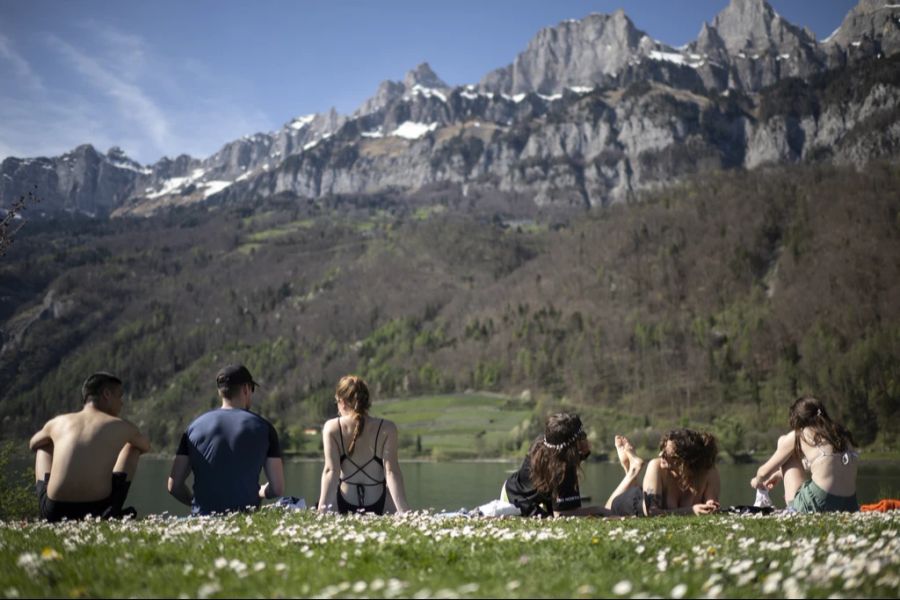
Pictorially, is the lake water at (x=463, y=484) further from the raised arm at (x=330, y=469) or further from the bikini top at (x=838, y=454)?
the raised arm at (x=330, y=469)

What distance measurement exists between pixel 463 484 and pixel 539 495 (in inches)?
4194

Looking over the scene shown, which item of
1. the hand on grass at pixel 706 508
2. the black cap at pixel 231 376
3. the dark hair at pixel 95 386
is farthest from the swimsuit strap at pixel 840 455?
the dark hair at pixel 95 386

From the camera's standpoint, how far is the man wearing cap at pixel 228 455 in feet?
36.0

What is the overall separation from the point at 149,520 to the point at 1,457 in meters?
34.8

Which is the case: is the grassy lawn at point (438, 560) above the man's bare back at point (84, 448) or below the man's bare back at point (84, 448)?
below

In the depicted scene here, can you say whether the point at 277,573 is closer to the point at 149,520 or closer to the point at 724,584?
the point at 724,584

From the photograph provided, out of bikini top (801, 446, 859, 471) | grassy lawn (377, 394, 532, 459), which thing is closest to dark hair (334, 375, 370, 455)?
bikini top (801, 446, 859, 471)

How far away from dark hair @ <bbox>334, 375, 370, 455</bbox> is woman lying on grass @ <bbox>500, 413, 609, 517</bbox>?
276 centimetres

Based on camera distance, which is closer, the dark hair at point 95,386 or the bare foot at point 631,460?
the dark hair at point 95,386

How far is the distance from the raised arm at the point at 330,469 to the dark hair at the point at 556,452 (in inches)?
130

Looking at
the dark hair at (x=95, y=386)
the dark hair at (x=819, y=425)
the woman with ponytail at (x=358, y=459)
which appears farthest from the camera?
the dark hair at (x=819, y=425)

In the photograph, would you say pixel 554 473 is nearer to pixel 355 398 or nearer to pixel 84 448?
pixel 355 398

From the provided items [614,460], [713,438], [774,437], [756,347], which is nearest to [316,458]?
[614,460]

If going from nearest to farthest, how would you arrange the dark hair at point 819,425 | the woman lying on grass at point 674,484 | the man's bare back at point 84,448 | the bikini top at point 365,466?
1. the man's bare back at point 84,448
2. the bikini top at point 365,466
3. the woman lying on grass at point 674,484
4. the dark hair at point 819,425
